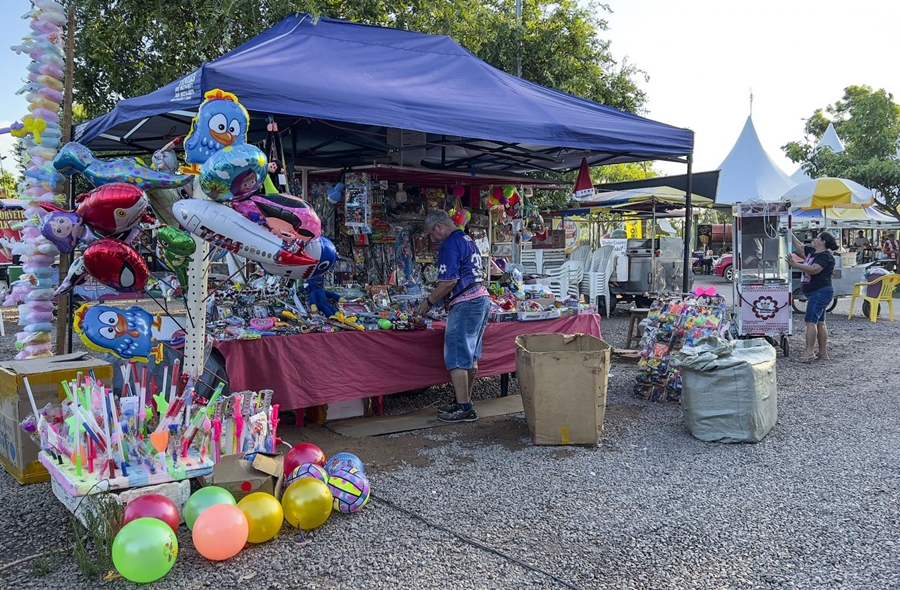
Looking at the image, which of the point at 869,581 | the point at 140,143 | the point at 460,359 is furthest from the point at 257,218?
the point at 140,143

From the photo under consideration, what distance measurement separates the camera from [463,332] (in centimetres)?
557

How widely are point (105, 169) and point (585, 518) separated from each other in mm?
3312

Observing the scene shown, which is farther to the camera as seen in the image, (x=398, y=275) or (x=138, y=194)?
(x=398, y=275)

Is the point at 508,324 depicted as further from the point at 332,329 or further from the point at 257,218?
the point at 257,218

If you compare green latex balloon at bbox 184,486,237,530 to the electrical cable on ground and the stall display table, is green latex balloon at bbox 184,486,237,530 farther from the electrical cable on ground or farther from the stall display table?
the electrical cable on ground

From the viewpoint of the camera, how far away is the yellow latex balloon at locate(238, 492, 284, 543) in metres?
3.35

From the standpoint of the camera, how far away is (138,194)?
12.0 feet

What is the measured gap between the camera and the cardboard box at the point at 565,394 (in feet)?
16.4

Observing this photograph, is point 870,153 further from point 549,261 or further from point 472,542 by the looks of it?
point 472,542

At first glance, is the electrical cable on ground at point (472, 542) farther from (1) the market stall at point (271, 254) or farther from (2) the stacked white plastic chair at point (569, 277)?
(2) the stacked white plastic chair at point (569, 277)

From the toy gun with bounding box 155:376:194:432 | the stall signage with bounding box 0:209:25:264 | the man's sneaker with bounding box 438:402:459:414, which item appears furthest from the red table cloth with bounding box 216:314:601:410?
the stall signage with bounding box 0:209:25:264

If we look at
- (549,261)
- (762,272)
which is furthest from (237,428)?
(549,261)

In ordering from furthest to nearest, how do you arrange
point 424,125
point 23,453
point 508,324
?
point 508,324 → point 424,125 → point 23,453

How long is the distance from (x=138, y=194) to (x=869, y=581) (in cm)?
407
